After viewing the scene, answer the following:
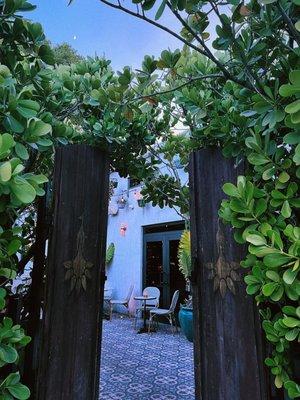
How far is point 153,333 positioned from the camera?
679 centimetres

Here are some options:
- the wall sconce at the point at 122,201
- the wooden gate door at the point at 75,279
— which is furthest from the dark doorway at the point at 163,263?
the wooden gate door at the point at 75,279

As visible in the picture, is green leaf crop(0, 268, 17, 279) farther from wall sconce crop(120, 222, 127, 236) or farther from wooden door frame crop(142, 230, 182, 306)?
wall sconce crop(120, 222, 127, 236)

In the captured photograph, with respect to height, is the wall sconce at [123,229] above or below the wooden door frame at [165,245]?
above

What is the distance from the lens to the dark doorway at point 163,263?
313 inches

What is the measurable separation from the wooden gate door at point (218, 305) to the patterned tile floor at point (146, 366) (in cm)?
196

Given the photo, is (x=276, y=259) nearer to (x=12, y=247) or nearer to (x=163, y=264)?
(x=12, y=247)

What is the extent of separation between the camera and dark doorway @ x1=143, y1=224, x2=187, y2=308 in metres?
7.96

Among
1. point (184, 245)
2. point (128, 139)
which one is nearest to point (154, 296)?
point (184, 245)

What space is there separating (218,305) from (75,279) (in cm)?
83

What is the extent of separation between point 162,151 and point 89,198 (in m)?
1.87

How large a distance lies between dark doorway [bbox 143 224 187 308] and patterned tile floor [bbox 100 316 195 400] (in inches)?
48.2

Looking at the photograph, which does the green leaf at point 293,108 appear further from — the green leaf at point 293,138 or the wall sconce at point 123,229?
the wall sconce at point 123,229

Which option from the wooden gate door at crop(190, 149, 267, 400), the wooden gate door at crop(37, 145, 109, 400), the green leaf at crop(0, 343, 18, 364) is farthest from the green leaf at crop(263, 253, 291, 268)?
the wooden gate door at crop(37, 145, 109, 400)

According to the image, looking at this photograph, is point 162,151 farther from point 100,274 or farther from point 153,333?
point 153,333
